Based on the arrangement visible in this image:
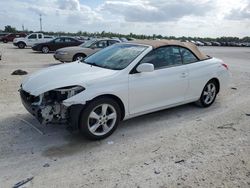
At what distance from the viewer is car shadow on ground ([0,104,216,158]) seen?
4.34 m

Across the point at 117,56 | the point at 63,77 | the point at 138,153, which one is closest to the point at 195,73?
the point at 117,56

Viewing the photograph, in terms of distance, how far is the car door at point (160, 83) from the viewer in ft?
16.2

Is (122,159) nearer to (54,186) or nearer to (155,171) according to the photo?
(155,171)

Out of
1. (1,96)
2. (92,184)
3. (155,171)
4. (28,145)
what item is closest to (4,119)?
(28,145)

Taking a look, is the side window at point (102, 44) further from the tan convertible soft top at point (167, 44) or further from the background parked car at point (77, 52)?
the tan convertible soft top at point (167, 44)

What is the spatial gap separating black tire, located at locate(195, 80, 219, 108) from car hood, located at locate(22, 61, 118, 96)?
2.45 meters

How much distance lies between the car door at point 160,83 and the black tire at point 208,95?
740mm

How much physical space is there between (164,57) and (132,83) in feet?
3.55

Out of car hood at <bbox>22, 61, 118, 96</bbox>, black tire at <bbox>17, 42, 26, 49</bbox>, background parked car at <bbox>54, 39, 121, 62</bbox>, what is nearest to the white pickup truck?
black tire at <bbox>17, 42, 26, 49</bbox>

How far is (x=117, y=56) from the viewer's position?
5422 mm

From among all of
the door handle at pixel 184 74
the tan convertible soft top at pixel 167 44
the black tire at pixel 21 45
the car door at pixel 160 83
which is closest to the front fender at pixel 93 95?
the car door at pixel 160 83

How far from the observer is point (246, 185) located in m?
3.38

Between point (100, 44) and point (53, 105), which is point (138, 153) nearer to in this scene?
point (53, 105)

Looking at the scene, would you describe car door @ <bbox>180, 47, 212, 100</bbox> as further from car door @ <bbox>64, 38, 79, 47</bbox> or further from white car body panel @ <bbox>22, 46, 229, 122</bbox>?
car door @ <bbox>64, 38, 79, 47</bbox>
